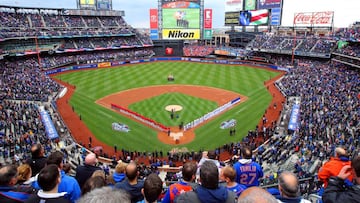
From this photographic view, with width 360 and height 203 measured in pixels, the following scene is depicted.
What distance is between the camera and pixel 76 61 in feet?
204

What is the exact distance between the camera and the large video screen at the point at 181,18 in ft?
228

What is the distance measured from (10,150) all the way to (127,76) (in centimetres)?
3387

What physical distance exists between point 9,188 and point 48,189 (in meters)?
1.04

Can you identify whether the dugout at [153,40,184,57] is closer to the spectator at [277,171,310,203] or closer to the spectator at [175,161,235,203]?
the spectator at [175,161,235,203]

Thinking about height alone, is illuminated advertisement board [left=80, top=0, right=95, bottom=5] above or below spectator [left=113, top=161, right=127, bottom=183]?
above

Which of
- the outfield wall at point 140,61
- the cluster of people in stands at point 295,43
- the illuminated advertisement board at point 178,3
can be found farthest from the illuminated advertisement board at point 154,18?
the cluster of people in stands at point 295,43

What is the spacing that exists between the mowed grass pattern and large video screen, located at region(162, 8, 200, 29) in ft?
121

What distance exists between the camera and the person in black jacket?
4082mm

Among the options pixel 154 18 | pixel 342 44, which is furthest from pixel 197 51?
pixel 342 44

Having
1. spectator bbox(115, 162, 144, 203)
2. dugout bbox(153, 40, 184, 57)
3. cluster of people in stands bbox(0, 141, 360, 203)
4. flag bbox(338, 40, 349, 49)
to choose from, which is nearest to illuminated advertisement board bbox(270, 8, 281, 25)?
flag bbox(338, 40, 349, 49)

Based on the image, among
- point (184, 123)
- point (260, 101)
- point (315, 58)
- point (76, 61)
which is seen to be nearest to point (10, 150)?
point (184, 123)

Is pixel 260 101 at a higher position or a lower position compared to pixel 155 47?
lower

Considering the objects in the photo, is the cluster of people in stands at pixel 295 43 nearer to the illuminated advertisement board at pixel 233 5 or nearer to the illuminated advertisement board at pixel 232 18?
the illuminated advertisement board at pixel 232 18

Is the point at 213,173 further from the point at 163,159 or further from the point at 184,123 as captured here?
the point at 184,123
